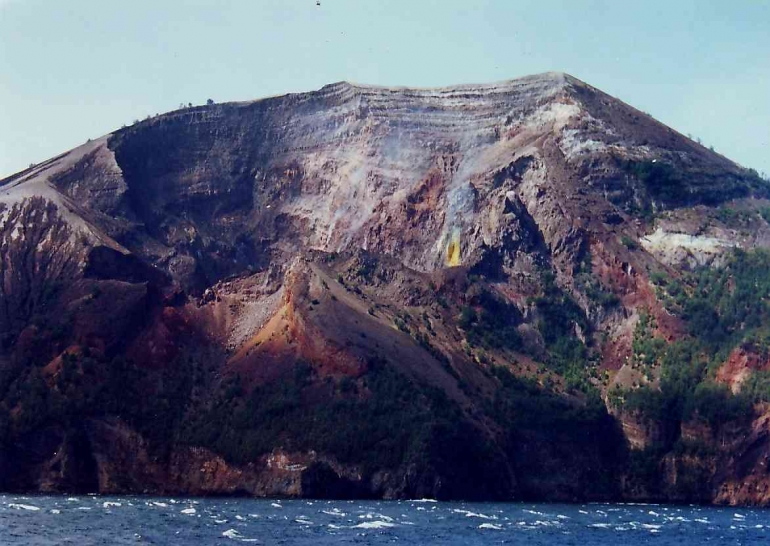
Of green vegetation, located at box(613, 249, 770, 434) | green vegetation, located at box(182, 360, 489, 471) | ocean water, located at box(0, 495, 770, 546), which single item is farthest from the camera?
green vegetation, located at box(613, 249, 770, 434)

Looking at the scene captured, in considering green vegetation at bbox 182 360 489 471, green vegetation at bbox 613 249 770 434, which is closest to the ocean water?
green vegetation at bbox 182 360 489 471

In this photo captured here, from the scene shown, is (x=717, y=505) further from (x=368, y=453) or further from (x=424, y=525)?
(x=424, y=525)

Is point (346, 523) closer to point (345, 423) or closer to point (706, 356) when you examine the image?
point (345, 423)

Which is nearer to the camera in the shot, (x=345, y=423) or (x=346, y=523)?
(x=346, y=523)

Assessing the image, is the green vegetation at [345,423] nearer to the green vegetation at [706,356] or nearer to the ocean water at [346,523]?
the ocean water at [346,523]

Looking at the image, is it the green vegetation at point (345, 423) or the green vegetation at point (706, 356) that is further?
the green vegetation at point (706, 356)

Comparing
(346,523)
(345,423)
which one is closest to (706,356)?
(345,423)

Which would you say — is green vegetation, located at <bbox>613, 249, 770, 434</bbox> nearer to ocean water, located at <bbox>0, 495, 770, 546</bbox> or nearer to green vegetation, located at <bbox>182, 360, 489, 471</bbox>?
ocean water, located at <bbox>0, 495, 770, 546</bbox>

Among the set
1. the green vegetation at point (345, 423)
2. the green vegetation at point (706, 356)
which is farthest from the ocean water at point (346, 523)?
the green vegetation at point (706, 356)

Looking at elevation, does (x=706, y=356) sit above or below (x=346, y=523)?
above
